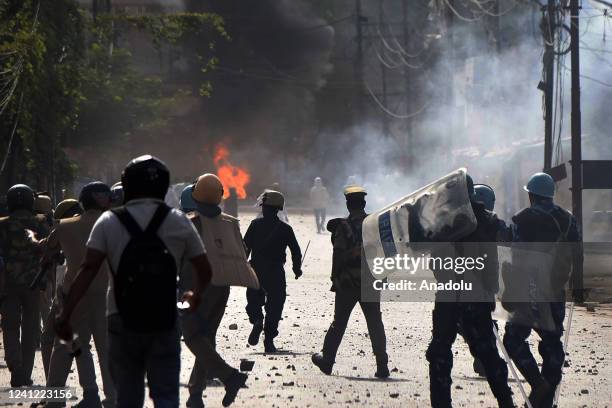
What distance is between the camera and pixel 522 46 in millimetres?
50219

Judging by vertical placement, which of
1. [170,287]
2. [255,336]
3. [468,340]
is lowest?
[255,336]

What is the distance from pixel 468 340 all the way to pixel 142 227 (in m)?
3.00

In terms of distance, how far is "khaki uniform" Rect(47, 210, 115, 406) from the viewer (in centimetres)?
802

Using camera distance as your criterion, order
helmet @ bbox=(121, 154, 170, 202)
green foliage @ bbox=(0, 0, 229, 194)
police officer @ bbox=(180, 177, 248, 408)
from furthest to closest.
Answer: green foliage @ bbox=(0, 0, 229, 194)
police officer @ bbox=(180, 177, 248, 408)
helmet @ bbox=(121, 154, 170, 202)

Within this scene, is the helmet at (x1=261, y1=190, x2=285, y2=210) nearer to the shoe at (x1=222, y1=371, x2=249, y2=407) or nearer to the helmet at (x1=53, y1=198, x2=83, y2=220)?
the helmet at (x1=53, y1=198, x2=83, y2=220)

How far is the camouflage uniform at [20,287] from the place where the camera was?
9.62m

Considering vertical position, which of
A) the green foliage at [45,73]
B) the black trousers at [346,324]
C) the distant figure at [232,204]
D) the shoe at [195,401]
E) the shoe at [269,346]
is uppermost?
the green foliage at [45,73]

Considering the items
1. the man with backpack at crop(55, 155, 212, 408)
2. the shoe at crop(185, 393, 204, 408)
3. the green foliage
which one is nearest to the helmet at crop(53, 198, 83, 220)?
the shoe at crop(185, 393, 204, 408)

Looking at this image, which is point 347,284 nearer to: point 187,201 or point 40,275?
point 187,201

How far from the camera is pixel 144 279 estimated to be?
5641 mm

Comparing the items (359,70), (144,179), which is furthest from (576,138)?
(359,70)

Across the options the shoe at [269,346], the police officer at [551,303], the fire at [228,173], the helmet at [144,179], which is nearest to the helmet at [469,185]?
the police officer at [551,303]

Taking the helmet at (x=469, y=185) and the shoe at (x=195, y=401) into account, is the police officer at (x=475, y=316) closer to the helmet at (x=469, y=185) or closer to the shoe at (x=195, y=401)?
the helmet at (x=469, y=185)

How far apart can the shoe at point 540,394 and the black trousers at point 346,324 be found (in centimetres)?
208
